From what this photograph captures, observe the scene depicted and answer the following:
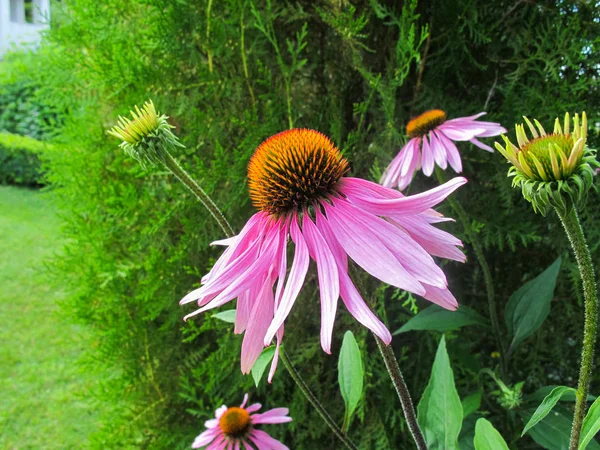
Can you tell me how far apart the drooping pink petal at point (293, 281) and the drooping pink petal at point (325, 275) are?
10 millimetres

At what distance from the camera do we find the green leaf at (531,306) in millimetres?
963

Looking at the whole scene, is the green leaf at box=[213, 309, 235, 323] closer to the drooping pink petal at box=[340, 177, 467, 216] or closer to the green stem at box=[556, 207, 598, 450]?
the drooping pink petal at box=[340, 177, 467, 216]

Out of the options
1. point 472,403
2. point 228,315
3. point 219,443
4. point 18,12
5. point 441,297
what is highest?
point 18,12

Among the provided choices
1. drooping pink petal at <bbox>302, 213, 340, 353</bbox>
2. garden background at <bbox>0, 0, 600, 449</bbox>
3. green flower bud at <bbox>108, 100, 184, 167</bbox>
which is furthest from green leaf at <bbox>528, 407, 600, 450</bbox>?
green flower bud at <bbox>108, 100, 184, 167</bbox>

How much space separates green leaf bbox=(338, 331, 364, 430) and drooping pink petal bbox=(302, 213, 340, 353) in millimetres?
231

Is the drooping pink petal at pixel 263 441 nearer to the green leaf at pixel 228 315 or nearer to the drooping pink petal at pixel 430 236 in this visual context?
the green leaf at pixel 228 315

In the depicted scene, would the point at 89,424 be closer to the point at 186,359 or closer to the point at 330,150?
the point at 186,359

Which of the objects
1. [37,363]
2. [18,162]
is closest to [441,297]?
[37,363]

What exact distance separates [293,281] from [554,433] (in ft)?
2.01

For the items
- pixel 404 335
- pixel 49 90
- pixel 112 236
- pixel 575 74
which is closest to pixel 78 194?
pixel 112 236

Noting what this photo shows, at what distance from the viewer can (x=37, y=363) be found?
2.62 m

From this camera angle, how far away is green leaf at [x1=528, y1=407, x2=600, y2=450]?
80 centimetres

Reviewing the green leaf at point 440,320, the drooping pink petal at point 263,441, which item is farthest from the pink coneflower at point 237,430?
the green leaf at point 440,320

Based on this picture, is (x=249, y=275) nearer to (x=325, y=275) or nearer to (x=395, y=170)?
(x=325, y=275)
